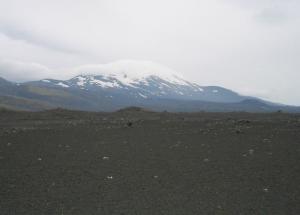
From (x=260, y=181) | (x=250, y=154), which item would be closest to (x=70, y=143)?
(x=250, y=154)

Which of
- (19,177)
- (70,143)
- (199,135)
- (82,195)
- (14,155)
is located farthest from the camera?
(199,135)

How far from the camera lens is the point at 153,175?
46.6ft

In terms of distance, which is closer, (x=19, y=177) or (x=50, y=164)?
(x=19, y=177)

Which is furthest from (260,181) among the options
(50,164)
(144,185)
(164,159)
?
(50,164)

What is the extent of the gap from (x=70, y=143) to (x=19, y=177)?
8.11m

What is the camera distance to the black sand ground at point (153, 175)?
1077 cm

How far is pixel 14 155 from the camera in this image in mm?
18719

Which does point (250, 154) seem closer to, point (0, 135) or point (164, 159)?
point (164, 159)

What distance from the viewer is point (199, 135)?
24.4 meters

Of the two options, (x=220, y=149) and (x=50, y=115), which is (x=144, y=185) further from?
(x=50, y=115)

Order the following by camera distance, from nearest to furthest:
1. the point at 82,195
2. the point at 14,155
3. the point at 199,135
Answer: the point at 82,195 → the point at 14,155 → the point at 199,135

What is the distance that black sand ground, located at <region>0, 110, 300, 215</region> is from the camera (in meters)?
10.8

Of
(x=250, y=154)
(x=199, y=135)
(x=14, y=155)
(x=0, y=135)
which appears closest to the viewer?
(x=250, y=154)

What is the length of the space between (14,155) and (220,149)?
9847mm
